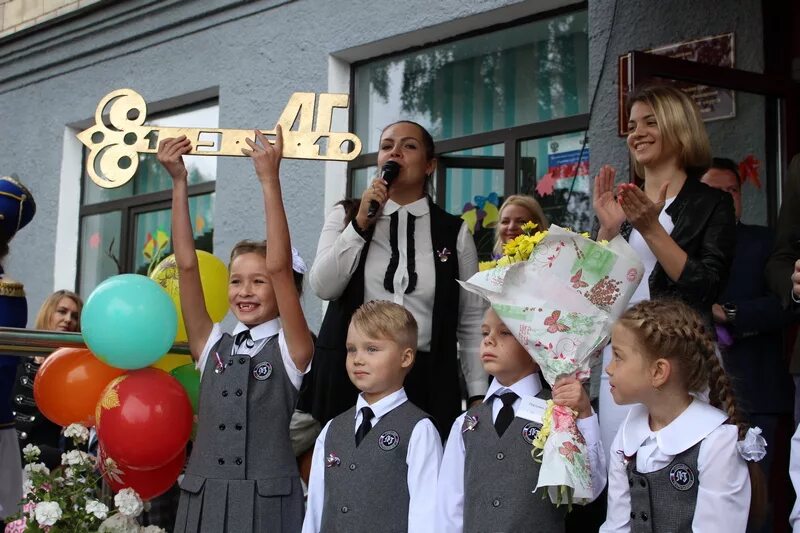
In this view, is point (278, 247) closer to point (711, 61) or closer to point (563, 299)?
point (563, 299)

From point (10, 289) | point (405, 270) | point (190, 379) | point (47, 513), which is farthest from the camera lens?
point (10, 289)

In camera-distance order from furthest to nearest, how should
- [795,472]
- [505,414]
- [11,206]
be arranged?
1. [11,206]
2. [505,414]
3. [795,472]

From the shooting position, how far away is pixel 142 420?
3.10m

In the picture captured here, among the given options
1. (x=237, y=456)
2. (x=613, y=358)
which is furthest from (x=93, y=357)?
(x=613, y=358)

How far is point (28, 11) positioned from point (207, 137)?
572 centimetres

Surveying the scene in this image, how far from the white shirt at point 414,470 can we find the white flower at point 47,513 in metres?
0.78

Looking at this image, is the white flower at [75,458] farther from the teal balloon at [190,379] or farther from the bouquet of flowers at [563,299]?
the bouquet of flowers at [563,299]

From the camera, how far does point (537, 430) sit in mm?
2754

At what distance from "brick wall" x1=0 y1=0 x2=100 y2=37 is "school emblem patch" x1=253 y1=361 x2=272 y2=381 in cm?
530

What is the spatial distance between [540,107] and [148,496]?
3167 millimetres

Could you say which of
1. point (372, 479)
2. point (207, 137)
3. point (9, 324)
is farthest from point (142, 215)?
point (372, 479)

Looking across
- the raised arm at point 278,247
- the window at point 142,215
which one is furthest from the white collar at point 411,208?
the window at point 142,215

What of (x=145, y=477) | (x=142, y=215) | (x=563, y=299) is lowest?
(x=145, y=477)

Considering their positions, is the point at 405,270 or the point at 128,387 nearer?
the point at 128,387
